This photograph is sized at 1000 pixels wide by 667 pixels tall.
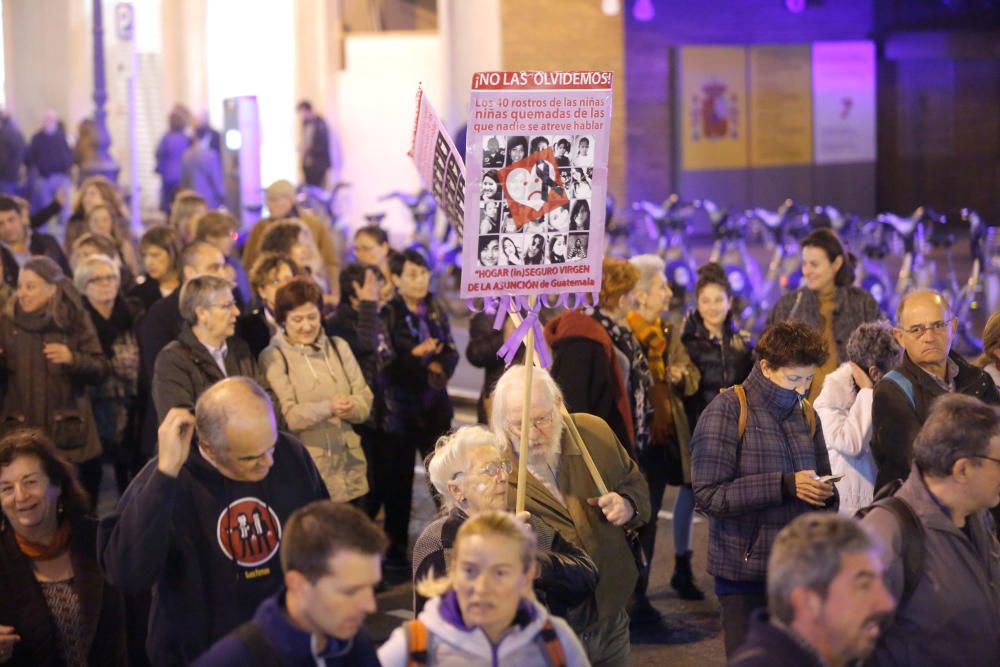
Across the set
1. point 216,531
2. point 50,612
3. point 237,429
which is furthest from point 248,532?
point 50,612

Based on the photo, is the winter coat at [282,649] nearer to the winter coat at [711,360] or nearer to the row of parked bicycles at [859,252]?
the winter coat at [711,360]

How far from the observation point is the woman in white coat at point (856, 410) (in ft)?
22.0

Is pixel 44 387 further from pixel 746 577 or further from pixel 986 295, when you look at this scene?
pixel 986 295

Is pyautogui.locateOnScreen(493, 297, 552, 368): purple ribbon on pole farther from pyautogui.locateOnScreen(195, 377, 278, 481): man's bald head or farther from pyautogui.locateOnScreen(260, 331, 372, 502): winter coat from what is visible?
pyautogui.locateOnScreen(260, 331, 372, 502): winter coat

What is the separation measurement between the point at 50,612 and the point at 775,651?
9.43 ft

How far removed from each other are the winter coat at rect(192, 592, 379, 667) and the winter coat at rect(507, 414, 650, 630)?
1.62 metres

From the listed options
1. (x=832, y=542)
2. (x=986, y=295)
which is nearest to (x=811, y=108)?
(x=986, y=295)

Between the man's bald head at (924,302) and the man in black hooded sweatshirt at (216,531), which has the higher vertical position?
the man's bald head at (924,302)

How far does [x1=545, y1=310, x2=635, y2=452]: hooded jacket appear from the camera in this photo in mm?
7379

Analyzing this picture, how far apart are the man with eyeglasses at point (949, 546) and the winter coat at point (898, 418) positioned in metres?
1.19

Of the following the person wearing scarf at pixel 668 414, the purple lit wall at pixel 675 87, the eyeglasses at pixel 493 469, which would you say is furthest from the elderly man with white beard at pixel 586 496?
the purple lit wall at pixel 675 87

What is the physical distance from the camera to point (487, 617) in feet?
13.1

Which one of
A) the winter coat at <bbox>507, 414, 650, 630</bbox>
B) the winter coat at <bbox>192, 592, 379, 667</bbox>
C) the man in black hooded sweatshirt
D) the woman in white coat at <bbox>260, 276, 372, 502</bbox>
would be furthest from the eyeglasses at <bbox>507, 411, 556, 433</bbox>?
the woman in white coat at <bbox>260, 276, 372, 502</bbox>

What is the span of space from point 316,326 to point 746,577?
2868 millimetres
